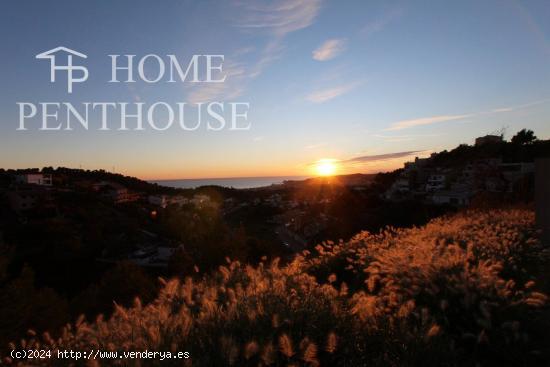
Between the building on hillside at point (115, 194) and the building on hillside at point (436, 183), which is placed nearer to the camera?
the building on hillside at point (436, 183)

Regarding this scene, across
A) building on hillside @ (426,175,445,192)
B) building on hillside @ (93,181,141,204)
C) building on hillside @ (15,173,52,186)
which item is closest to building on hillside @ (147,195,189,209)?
building on hillside @ (93,181,141,204)

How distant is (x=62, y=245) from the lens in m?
36.7

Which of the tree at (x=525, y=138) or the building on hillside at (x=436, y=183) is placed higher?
the tree at (x=525, y=138)

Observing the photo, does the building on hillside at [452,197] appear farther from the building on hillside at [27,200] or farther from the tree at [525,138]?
the building on hillside at [27,200]

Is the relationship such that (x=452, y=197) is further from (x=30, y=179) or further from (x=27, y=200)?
(x=30, y=179)

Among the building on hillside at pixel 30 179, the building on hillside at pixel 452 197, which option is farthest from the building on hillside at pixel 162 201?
the building on hillside at pixel 452 197

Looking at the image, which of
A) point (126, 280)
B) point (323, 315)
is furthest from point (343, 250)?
point (126, 280)

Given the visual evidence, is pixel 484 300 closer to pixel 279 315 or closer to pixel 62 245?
pixel 279 315

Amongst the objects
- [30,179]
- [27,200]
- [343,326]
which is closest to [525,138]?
[343,326]

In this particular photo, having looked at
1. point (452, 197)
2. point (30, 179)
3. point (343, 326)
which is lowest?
point (452, 197)

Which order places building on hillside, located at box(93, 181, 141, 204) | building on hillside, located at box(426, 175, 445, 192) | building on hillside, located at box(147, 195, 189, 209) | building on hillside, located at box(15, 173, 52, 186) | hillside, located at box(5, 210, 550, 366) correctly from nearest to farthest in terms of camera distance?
1. hillside, located at box(5, 210, 550, 366)
2. building on hillside, located at box(426, 175, 445, 192)
3. building on hillside, located at box(15, 173, 52, 186)
4. building on hillside, located at box(93, 181, 141, 204)
5. building on hillside, located at box(147, 195, 189, 209)

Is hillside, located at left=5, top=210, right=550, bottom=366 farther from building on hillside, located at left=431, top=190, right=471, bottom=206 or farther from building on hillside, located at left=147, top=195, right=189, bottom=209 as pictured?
building on hillside, located at left=147, top=195, right=189, bottom=209

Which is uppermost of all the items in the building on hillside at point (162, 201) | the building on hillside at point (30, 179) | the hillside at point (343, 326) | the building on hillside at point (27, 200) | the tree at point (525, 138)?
the tree at point (525, 138)

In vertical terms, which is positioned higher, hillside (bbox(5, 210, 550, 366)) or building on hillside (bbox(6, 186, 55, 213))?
hillside (bbox(5, 210, 550, 366))
